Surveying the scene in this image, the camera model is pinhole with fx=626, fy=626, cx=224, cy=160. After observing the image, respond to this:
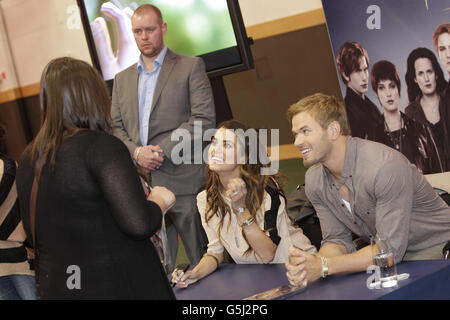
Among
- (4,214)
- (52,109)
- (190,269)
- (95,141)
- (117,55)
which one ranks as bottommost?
(190,269)

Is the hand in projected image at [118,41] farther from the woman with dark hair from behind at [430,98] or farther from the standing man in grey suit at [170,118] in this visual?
the woman with dark hair from behind at [430,98]

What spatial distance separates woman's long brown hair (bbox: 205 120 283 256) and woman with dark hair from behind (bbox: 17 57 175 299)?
130 centimetres

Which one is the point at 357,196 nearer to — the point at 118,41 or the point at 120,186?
the point at 120,186

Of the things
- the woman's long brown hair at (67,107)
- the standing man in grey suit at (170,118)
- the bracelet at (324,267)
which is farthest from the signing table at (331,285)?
the standing man in grey suit at (170,118)

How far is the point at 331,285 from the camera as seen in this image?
2.17 meters

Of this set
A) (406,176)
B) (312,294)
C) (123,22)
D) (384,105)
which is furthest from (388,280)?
(123,22)

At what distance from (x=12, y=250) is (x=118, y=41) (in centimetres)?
229

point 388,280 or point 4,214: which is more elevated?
point 4,214

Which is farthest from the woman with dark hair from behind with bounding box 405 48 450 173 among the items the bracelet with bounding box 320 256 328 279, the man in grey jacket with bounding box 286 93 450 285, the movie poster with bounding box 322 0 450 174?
the bracelet with bounding box 320 256 328 279

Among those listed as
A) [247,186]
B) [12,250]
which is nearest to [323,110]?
[247,186]

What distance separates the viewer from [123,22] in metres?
4.98

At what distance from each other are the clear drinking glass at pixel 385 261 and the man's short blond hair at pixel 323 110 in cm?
67

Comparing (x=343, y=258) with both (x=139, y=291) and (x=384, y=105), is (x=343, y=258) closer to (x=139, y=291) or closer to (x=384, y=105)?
(x=139, y=291)
